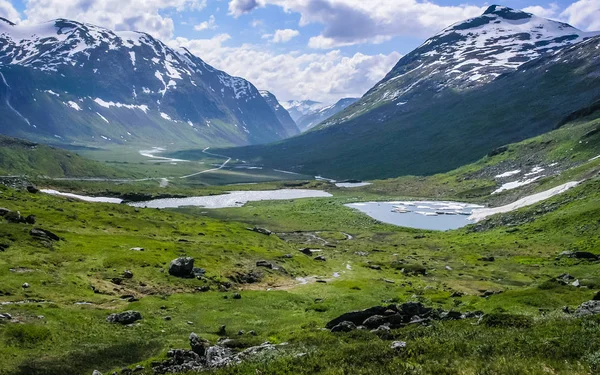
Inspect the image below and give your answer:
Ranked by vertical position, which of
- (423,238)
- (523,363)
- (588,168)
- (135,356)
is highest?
(523,363)

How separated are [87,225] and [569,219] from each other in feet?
331

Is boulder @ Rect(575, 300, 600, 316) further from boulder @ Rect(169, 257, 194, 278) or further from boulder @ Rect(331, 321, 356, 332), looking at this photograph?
boulder @ Rect(169, 257, 194, 278)

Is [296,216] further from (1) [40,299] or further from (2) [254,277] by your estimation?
(1) [40,299]

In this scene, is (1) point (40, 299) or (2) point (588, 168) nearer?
(1) point (40, 299)

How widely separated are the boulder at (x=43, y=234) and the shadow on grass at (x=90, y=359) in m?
33.9

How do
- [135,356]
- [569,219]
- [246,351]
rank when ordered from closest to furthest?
[246,351]
[135,356]
[569,219]

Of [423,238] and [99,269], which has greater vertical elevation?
[99,269]

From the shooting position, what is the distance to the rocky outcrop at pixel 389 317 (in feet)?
105

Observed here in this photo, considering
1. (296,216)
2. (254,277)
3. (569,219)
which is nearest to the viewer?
(254,277)

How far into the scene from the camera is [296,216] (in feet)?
575


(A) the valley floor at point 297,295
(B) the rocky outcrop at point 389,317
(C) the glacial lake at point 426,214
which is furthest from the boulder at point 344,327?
(C) the glacial lake at point 426,214

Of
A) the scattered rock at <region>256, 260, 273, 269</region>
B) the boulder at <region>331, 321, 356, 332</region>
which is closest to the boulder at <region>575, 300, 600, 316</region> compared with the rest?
the boulder at <region>331, 321, 356, 332</region>

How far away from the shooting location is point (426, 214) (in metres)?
176

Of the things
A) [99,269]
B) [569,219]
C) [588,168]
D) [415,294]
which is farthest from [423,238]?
[99,269]
